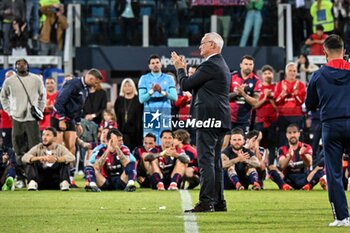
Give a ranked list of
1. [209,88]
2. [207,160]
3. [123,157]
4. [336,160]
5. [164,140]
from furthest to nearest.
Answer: [164,140]
[123,157]
[209,88]
[207,160]
[336,160]

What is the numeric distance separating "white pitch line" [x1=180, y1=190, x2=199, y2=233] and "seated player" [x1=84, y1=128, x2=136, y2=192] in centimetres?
159

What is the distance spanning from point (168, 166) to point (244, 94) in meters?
2.40

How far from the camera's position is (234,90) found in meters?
21.0

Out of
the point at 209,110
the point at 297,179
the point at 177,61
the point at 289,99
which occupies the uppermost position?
the point at 177,61

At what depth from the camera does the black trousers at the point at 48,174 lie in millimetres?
19172

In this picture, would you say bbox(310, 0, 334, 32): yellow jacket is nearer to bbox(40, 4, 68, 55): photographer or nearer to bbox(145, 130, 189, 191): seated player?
bbox(40, 4, 68, 55): photographer

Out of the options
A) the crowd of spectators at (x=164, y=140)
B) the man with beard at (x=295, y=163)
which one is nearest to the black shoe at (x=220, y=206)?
the crowd of spectators at (x=164, y=140)

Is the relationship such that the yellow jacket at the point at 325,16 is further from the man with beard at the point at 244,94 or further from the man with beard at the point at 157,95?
the man with beard at the point at 157,95

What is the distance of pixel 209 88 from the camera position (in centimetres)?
1316

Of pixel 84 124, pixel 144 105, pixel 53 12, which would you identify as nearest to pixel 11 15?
pixel 53 12

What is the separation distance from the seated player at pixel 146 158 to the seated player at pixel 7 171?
2172mm

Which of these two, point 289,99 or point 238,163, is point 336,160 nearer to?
point 238,163

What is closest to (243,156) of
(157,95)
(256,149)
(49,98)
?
(256,149)

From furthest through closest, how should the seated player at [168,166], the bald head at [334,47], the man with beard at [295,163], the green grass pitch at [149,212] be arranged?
the man with beard at [295,163] < the seated player at [168,166] < the bald head at [334,47] < the green grass pitch at [149,212]
